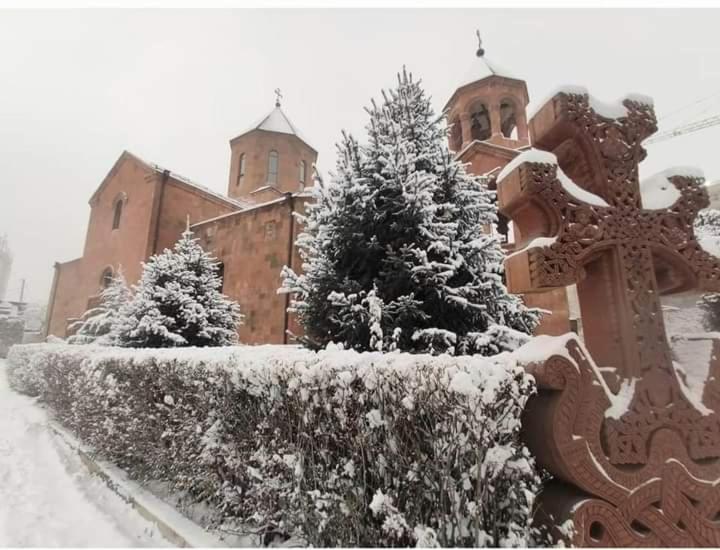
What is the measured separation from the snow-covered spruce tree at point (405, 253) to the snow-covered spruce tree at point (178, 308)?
15.9 ft

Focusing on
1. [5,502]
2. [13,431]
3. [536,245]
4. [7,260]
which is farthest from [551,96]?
[7,260]

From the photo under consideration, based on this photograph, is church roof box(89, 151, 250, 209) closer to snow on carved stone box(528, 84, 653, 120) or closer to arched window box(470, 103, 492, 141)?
arched window box(470, 103, 492, 141)

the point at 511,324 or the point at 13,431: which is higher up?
the point at 511,324

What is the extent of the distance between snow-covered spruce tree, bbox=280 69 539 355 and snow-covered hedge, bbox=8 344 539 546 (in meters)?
2.00

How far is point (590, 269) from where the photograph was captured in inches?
97.3

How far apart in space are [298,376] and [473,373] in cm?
109

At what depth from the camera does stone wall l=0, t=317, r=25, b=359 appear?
3569cm

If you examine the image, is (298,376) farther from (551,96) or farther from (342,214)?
(342,214)

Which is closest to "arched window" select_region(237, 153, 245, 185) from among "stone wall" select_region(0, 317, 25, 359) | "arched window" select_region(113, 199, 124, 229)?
"arched window" select_region(113, 199, 124, 229)

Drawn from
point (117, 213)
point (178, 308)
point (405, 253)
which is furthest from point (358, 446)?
point (117, 213)

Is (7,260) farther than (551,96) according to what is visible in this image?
Yes

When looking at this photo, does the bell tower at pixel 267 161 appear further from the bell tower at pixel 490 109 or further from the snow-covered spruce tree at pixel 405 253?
→ the snow-covered spruce tree at pixel 405 253

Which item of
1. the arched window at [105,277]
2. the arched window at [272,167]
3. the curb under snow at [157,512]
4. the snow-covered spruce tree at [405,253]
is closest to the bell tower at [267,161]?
the arched window at [272,167]

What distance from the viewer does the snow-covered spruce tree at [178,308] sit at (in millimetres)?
9031
